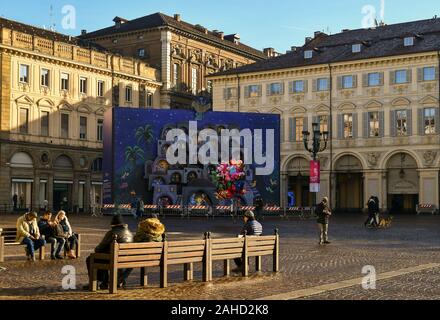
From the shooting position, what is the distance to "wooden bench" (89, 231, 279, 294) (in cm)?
1320

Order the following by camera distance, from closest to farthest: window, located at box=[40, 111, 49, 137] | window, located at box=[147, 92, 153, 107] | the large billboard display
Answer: the large billboard display, window, located at box=[40, 111, 49, 137], window, located at box=[147, 92, 153, 107]

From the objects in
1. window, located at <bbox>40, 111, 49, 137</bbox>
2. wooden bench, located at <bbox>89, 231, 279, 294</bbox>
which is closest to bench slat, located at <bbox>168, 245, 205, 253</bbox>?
wooden bench, located at <bbox>89, 231, 279, 294</bbox>

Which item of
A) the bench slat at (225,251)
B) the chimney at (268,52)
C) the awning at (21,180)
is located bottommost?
the bench slat at (225,251)

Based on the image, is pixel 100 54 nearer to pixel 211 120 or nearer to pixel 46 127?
pixel 46 127

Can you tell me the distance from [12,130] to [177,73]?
2215 centimetres

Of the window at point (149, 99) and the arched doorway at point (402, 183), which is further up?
the window at point (149, 99)

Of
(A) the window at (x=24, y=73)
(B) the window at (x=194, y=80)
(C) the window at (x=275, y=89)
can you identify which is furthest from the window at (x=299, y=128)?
(A) the window at (x=24, y=73)

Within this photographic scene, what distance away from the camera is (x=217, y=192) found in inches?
2057

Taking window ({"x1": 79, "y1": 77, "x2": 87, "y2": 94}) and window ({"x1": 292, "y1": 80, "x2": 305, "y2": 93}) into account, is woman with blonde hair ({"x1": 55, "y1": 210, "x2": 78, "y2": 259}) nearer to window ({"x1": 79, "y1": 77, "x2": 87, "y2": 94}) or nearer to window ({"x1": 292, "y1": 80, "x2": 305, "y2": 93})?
window ({"x1": 79, "y1": 77, "x2": 87, "y2": 94})

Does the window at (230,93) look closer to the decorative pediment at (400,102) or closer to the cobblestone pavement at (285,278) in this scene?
the decorative pediment at (400,102)

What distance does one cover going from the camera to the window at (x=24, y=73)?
61031mm

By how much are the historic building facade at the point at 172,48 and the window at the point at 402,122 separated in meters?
22.9

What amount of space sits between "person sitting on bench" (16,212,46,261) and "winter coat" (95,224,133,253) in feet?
16.0

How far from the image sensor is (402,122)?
203ft
